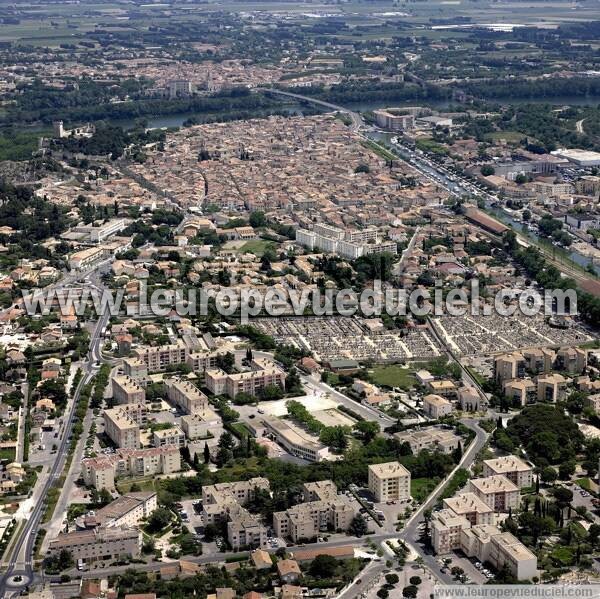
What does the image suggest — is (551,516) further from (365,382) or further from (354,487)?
(365,382)

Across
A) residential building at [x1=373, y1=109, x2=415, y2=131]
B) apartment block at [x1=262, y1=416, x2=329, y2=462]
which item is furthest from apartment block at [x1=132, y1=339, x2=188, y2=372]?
residential building at [x1=373, y1=109, x2=415, y2=131]

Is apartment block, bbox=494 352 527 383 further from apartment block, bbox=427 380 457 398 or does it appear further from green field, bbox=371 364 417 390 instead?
green field, bbox=371 364 417 390

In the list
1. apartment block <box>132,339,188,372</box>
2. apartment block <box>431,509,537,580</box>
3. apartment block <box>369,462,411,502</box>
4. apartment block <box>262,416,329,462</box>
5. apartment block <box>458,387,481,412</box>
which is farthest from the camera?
apartment block <box>132,339,188,372</box>

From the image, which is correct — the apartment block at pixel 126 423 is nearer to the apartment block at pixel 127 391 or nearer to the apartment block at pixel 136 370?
the apartment block at pixel 127 391

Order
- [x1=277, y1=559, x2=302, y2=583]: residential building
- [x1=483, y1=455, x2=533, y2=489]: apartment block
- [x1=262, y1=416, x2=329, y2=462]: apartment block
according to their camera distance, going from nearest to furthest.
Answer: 1. [x1=277, y1=559, x2=302, y2=583]: residential building
2. [x1=483, y1=455, x2=533, y2=489]: apartment block
3. [x1=262, y1=416, x2=329, y2=462]: apartment block

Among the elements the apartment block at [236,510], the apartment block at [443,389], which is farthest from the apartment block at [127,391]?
the apartment block at [443,389]

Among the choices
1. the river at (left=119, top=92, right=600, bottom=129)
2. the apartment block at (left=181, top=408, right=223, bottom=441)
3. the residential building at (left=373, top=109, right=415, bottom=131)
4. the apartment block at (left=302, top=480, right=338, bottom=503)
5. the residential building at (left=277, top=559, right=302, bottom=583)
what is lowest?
the river at (left=119, top=92, right=600, bottom=129)

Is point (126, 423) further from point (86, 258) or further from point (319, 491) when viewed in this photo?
point (86, 258)
